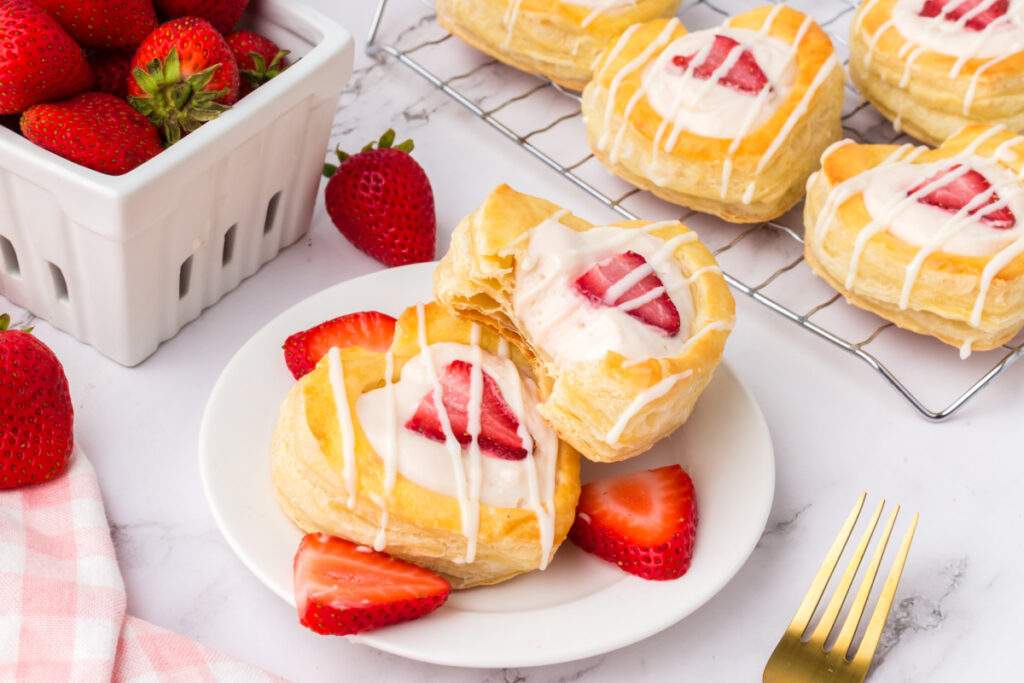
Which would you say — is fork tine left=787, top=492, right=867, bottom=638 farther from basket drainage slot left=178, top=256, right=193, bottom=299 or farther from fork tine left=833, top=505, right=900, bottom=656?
basket drainage slot left=178, top=256, right=193, bottom=299

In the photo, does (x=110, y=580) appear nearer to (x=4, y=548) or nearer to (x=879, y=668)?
(x=4, y=548)

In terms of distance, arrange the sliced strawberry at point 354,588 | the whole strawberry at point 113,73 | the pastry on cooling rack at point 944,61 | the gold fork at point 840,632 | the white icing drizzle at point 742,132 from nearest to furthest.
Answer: the sliced strawberry at point 354,588 → the gold fork at point 840,632 → the whole strawberry at point 113,73 → the white icing drizzle at point 742,132 → the pastry on cooling rack at point 944,61

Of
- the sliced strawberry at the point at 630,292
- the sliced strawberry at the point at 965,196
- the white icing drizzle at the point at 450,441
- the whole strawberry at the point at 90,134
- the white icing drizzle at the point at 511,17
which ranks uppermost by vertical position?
the sliced strawberry at the point at 965,196

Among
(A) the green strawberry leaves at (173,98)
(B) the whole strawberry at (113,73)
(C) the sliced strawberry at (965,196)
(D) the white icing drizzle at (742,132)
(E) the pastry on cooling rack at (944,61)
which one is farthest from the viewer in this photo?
(E) the pastry on cooling rack at (944,61)

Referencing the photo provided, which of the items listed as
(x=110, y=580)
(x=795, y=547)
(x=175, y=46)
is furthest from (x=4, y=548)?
(x=795, y=547)

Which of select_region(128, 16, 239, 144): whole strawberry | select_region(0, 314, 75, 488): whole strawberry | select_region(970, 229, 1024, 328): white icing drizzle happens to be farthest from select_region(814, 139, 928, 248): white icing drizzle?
select_region(0, 314, 75, 488): whole strawberry

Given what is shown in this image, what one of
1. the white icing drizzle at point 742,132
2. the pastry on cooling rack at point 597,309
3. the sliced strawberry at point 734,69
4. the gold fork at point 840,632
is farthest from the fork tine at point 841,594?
the sliced strawberry at point 734,69

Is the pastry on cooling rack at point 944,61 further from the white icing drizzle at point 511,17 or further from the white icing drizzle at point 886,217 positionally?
the white icing drizzle at point 511,17
